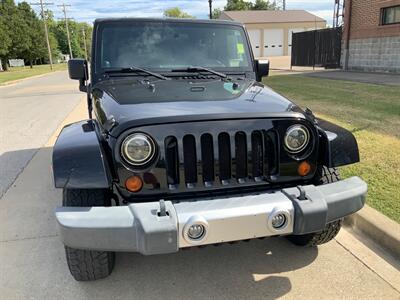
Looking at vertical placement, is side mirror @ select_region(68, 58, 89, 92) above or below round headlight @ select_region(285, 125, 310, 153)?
above

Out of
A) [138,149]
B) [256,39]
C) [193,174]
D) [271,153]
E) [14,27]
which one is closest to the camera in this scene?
[138,149]

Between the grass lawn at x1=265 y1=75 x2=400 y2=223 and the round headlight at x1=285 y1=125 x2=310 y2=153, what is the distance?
1.35 meters

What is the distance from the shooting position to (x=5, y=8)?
155ft

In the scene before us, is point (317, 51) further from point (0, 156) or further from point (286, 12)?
point (286, 12)

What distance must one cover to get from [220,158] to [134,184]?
554 millimetres

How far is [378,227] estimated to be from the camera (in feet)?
10.9

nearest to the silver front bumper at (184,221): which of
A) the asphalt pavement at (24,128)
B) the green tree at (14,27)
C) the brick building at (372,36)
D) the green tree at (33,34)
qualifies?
the asphalt pavement at (24,128)

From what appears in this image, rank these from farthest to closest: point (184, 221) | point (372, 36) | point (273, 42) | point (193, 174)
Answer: point (273, 42), point (372, 36), point (193, 174), point (184, 221)

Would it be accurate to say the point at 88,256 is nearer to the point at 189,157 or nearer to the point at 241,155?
the point at 189,157

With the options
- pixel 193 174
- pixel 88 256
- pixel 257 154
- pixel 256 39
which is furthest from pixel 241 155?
pixel 256 39

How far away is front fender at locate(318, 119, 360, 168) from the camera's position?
2.74 m

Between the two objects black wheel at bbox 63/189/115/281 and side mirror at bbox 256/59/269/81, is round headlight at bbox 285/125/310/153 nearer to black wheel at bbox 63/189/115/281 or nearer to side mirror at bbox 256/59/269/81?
black wheel at bbox 63/189/115/281

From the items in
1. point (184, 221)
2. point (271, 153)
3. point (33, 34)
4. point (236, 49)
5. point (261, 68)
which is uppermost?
point (33, 34)

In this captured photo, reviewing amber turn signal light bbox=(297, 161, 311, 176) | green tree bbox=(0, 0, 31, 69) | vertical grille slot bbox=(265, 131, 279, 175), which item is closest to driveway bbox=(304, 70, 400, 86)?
amber turn signal light bbox=(297, 161, 311, 176)
